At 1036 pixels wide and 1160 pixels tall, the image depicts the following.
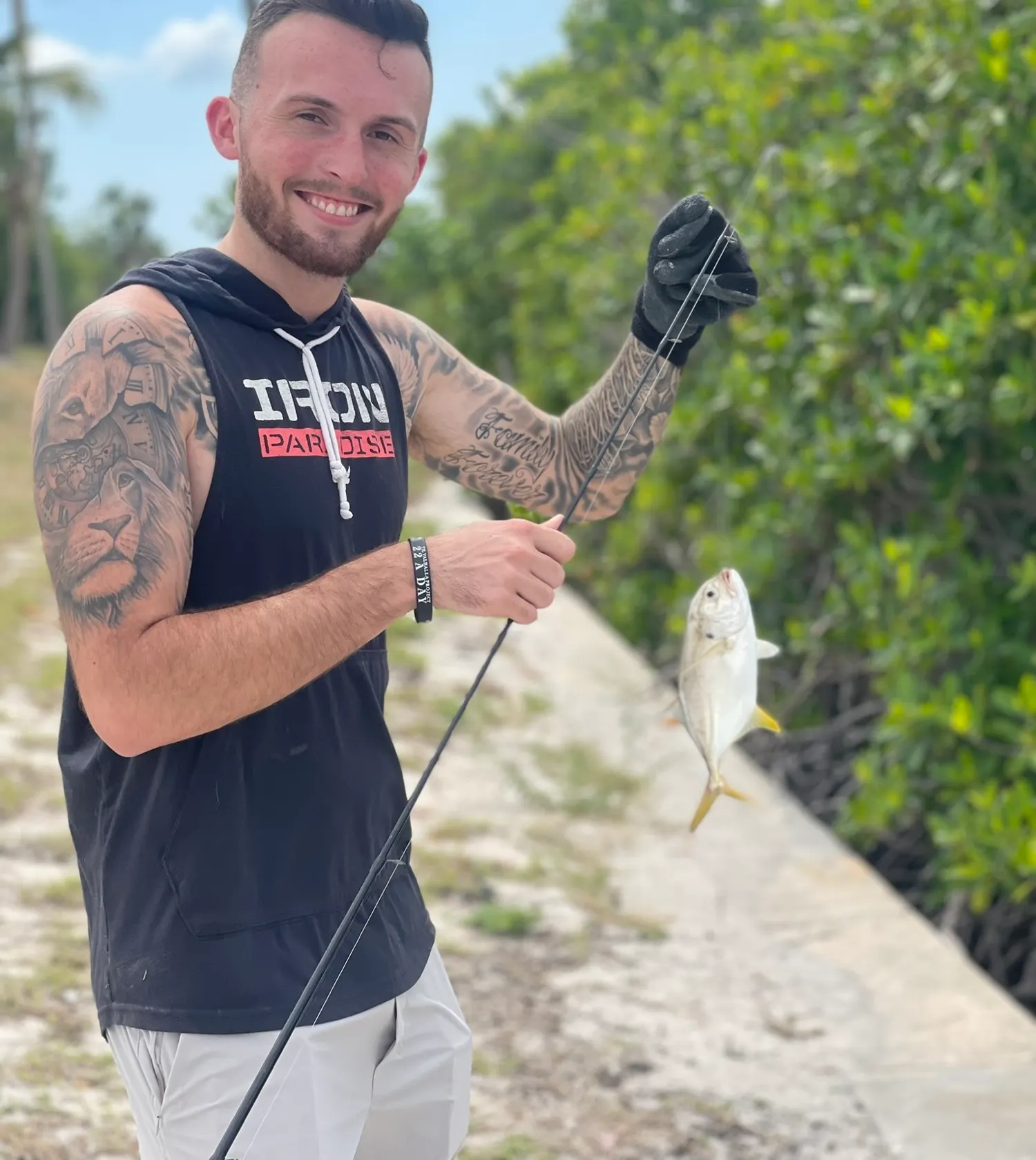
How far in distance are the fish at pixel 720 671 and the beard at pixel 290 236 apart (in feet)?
2.46

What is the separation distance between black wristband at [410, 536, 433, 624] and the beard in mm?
462

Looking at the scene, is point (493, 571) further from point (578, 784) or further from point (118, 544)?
point (578, 784)

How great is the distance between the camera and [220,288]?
1.96 metres

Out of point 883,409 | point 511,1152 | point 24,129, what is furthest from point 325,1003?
point 24,129

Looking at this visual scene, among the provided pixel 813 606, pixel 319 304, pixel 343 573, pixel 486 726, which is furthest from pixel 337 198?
pixel 486 726

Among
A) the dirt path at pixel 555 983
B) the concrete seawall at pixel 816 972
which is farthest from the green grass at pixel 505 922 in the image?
the concrete seawall at pixel 816 972

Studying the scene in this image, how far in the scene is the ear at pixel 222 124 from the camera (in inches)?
81.2

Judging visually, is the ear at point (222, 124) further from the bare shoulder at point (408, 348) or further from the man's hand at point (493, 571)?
the man's hand at point (493, 571)

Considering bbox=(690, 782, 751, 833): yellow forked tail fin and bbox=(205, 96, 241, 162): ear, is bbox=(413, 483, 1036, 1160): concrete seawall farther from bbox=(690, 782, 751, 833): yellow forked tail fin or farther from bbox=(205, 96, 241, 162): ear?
bbox=(205, 96, 241, 162): ear

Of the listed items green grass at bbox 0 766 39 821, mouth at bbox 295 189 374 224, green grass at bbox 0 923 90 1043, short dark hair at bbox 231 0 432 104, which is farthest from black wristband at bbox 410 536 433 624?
green grass at bbox 0 766 39 821

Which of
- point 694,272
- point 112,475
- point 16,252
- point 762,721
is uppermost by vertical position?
point 16,252

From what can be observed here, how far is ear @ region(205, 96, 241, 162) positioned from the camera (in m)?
2.06

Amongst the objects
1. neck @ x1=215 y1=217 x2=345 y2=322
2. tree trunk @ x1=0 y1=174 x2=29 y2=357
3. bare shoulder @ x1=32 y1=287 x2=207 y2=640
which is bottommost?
bare shoulder @ x1=32 y1=287 x2=207 y2=640

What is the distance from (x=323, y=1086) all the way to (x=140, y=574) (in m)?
0.80
